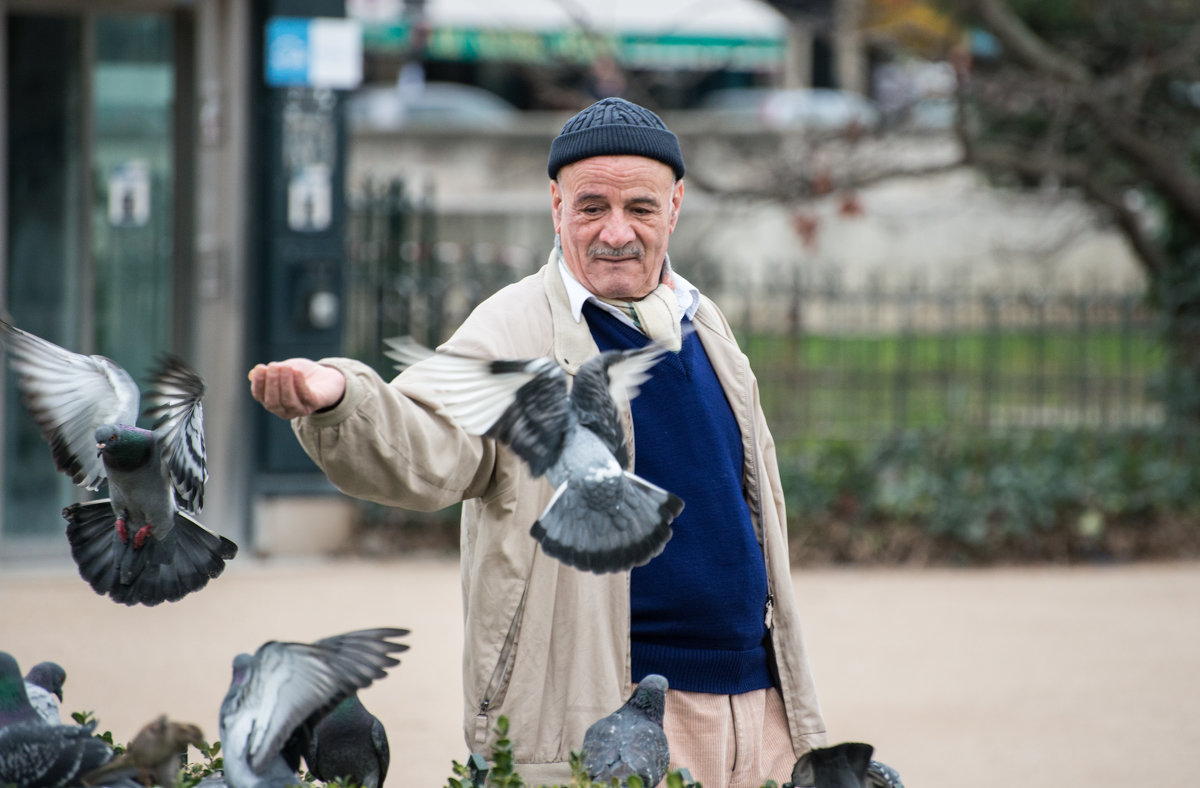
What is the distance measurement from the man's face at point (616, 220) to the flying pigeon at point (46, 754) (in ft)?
4.08

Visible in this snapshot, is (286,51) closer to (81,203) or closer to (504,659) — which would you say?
(81,203)

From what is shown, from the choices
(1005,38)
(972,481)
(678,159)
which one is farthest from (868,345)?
(678,159)

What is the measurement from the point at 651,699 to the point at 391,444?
62 centimetres

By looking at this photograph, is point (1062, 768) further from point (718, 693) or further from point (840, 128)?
point (840, 128)

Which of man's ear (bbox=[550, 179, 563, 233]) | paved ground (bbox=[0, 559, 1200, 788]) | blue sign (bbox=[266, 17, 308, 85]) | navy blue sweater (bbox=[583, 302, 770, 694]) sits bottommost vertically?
paved ground (bbox=[0, 559, 1200, 788])

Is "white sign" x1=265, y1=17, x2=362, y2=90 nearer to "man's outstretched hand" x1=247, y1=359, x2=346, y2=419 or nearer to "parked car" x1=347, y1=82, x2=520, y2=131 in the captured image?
"man's outstretched hand" x1=247, y1=359, x2=346, y2=419

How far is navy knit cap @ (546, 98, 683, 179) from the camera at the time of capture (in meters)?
2.64

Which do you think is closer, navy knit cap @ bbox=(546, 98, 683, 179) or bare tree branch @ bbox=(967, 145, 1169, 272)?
navy knit cap @ bbox=(546, 98, 683, 179)

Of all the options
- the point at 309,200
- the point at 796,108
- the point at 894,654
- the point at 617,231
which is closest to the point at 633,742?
the point at 617,231

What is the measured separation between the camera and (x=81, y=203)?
8.39 meters

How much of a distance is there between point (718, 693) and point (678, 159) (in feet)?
3.47

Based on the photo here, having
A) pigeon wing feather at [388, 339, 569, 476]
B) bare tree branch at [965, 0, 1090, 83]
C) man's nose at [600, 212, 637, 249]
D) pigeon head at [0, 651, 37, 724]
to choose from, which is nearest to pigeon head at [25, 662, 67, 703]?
pigeon head at [0, 651, 37, 724]

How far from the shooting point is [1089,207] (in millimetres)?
9891

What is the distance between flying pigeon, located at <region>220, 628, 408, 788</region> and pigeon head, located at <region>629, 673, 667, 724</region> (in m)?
0.47
